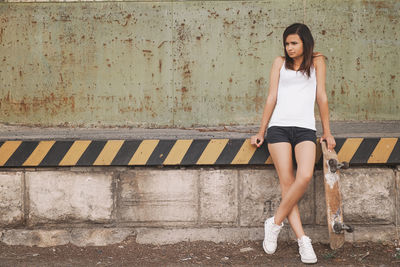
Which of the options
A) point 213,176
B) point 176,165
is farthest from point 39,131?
point 213,176

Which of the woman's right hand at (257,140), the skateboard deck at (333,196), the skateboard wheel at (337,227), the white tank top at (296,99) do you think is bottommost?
the skateboard wheel at (337,227)

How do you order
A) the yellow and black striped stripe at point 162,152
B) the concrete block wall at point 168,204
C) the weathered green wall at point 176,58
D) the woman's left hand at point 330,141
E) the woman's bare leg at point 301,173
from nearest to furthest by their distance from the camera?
1. the woman's bare leg at point 301,173
2. the woman's left hand at point 330,141
3. the yellow and black striped stripe at point 162,152
4. the concrete block wall at point 168,204
5. the weathered green wall at point 176,58

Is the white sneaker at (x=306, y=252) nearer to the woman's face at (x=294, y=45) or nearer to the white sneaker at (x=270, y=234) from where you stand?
the white sneaker at (x=270, y=234)

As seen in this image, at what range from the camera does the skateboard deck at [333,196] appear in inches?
162

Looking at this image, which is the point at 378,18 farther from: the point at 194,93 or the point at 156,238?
the point at 156,238

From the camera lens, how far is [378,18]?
189 inches

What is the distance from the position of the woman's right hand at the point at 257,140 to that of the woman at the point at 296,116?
4.4 inches

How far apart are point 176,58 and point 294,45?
1.30m

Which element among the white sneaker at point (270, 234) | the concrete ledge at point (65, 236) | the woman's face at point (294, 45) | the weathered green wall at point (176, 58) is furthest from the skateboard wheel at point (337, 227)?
the concrete ledge at point (65, 236)

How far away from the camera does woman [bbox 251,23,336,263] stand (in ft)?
13.2

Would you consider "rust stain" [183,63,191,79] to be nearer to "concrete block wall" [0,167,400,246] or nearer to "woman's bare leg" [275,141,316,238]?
"concrete block wall" [0,167,400,246]

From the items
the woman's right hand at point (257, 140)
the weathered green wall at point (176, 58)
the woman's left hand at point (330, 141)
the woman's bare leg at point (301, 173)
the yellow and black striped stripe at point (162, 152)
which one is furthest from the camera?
the weathered green wall at point (176, 58)

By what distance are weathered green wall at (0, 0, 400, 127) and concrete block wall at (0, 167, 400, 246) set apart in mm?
622

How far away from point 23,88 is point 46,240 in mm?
1514
